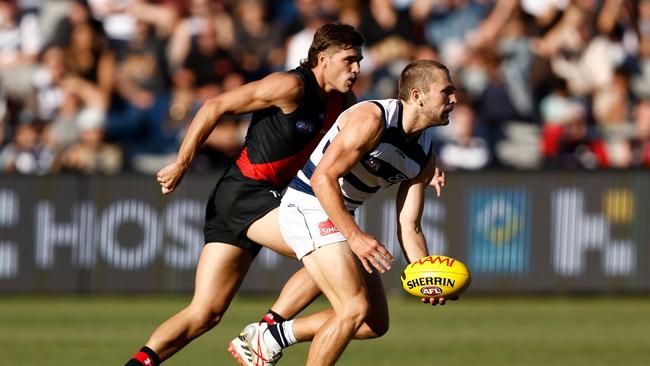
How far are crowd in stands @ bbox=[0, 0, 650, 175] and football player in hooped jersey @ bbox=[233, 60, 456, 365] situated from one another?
29.8ft

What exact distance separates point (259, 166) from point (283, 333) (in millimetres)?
1212

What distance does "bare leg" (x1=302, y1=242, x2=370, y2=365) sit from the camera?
9.06 m

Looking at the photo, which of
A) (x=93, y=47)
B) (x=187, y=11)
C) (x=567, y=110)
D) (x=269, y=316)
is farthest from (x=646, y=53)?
(x=269, y=316)

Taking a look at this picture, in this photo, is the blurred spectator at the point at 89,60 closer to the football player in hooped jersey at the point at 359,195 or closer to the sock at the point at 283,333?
the sock at the point at 283,333

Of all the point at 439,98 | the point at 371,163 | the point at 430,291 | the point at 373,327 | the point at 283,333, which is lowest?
the point at 283,333

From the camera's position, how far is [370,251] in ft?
28.3

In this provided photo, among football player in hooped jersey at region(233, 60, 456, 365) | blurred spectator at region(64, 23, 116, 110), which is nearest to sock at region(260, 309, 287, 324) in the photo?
football player in hooped jersey at region(233, 60, 456, 365)

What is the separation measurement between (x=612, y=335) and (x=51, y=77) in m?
9.11

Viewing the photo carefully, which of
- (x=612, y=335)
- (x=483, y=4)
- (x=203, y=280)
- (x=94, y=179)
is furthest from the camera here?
(x=483, y=4)

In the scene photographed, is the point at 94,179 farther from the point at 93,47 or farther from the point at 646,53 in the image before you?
the point at 646,53

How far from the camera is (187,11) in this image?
21.0m

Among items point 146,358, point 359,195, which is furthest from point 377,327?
point 146,358

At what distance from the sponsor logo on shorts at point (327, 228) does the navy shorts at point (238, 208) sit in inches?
34.5

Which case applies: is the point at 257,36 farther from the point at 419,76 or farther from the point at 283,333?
the point at 419,76
